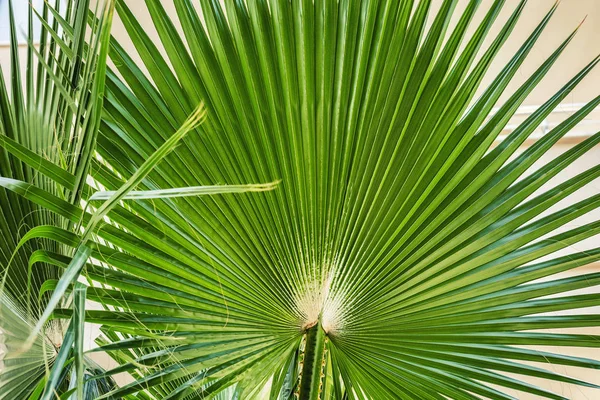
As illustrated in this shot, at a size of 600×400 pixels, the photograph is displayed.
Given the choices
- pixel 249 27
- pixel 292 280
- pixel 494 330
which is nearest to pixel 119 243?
pixel 292 280

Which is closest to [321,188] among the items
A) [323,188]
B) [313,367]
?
[323,188]

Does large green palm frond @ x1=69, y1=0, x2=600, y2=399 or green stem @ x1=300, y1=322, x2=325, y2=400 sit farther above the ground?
large green palm frond @ x1=69, y1=0, x2=600, y2=399

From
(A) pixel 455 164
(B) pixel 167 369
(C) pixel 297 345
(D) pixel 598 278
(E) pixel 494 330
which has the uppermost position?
(A) pixel 455 164

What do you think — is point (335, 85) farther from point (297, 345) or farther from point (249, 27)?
point (297, 345)

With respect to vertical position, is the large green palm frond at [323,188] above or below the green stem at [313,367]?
above

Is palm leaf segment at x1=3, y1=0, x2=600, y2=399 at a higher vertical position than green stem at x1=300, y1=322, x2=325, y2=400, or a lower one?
higher

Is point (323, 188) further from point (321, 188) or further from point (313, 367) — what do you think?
point (313, 367)
